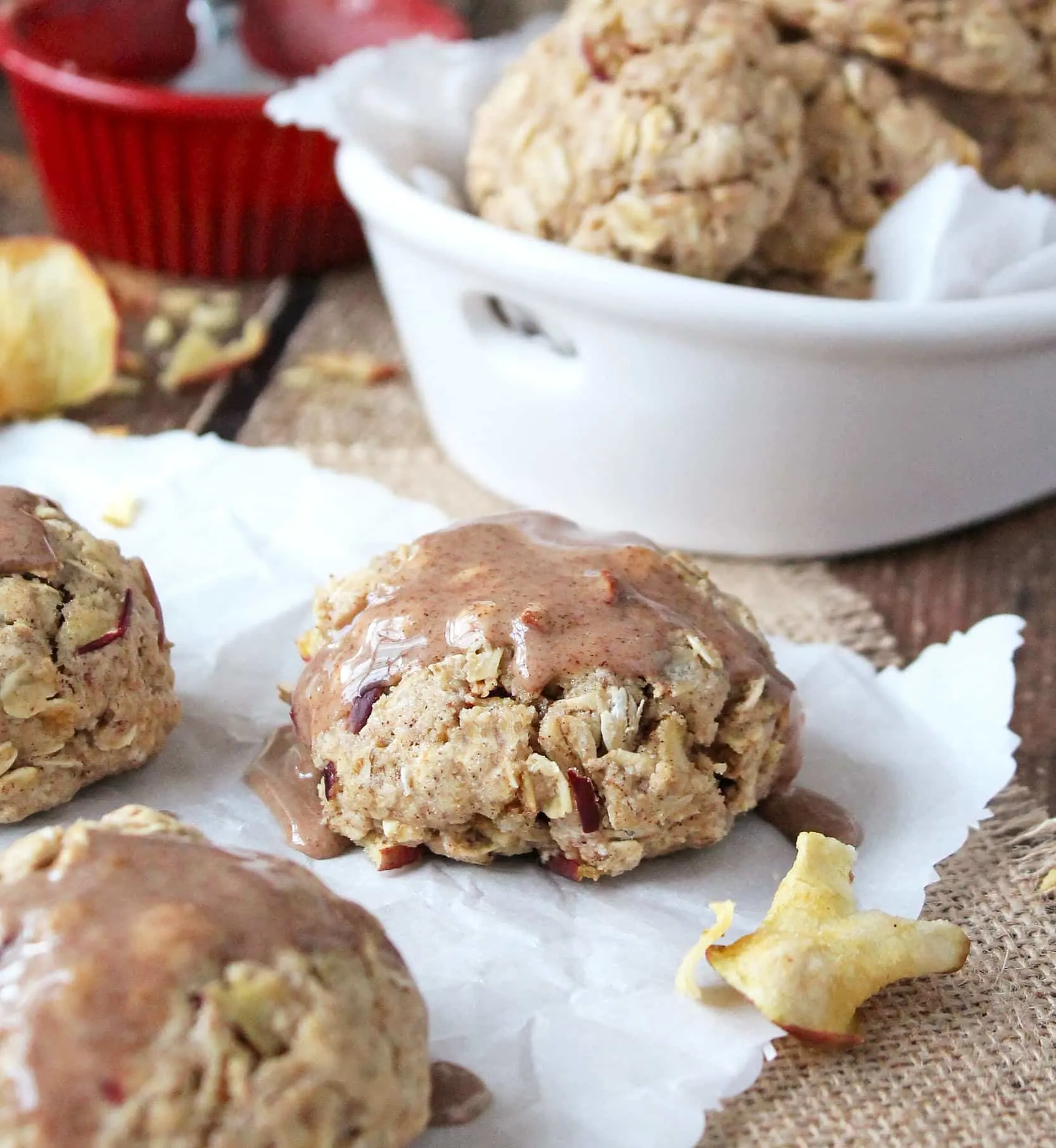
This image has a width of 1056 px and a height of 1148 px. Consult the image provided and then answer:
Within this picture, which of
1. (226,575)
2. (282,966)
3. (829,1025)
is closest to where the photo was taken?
(282,966)

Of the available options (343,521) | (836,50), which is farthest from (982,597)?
(343,521)

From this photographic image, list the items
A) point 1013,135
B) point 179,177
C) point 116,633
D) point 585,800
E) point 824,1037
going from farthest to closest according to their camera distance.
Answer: point 179,177 < point 1013,135 < point 116,633 < point 585,800 < point 824,1037

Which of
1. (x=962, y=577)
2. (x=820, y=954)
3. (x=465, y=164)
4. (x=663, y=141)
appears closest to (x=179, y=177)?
(x=465, y=164)

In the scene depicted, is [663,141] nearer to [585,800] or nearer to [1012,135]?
[1012,135]

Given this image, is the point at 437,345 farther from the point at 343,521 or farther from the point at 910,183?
the point at 910,183

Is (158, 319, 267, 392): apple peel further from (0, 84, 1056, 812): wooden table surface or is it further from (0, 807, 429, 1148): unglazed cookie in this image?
(0, 807, 429, 1148): unglazed cookie
